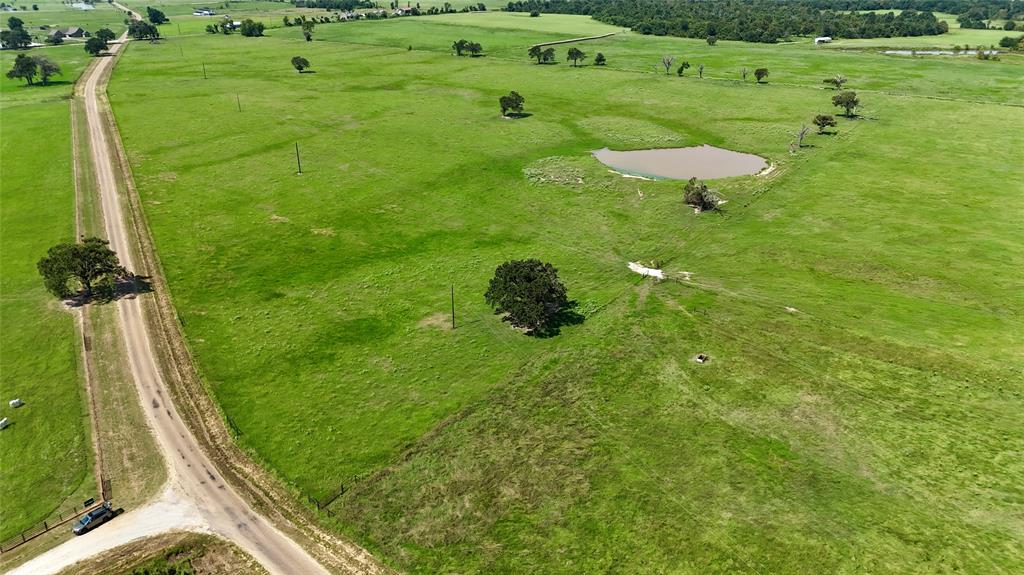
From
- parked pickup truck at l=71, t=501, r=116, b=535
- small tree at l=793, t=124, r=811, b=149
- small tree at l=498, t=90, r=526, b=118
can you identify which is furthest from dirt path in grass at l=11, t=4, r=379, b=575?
small tree at l=793, t=124, r=811, b=149

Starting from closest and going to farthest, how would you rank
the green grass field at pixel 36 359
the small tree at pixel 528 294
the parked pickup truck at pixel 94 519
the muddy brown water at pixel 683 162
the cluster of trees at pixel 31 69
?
the parked pickup truck at pixel 94 519 < the green grass field at pixel 36 359 < the small tree at pixel 528 294 < the muddy brown water at pixel 683 162 < the cluster of trees at pixel 31 69

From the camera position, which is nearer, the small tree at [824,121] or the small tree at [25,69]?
the small tree at [824,121]

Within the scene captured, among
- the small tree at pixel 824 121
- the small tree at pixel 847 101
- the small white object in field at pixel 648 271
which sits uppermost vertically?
the small tree at pixel 847 101

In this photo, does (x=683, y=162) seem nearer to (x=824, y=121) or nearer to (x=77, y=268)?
(x=824, y=121)

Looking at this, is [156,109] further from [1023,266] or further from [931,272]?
[1023,266]

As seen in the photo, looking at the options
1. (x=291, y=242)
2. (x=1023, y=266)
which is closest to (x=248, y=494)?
(x=291, y=242)

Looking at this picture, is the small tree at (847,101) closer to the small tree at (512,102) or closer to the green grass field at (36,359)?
the small tree at (512,102)

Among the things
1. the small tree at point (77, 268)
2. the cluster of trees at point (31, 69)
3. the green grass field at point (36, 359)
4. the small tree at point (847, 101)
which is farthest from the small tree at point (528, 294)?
the cluster of trees at point (31, 69)
